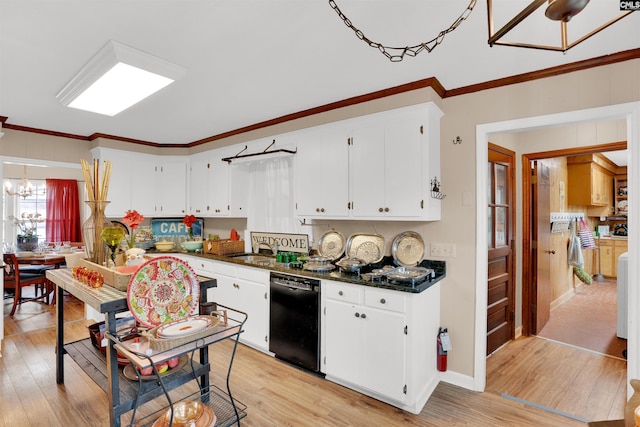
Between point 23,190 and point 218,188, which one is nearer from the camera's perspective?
point 218,188

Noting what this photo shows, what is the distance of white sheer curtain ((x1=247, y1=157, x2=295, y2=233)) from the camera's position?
3760mm

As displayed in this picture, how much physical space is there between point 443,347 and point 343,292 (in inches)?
36.6

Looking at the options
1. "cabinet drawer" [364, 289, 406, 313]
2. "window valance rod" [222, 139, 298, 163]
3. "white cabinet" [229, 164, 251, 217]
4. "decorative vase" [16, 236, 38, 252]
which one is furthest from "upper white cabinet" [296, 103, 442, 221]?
"decorative vase" [16, 236, 38, 252]

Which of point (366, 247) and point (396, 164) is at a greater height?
point (396, 164)

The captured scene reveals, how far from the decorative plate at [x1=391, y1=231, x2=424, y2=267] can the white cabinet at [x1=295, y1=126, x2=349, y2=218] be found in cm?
54

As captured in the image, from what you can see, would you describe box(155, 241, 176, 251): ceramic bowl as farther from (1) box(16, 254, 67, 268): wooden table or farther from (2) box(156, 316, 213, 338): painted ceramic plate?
(2) box(156, 316, 213, 338): painted ceramic plate

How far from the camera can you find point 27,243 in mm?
5582

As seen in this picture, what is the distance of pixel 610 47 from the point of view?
6.72 feet

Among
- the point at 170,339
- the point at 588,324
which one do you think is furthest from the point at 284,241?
the point at 588,324

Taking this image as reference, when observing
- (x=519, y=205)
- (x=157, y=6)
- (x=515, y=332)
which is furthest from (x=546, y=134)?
(x=157, y=6)

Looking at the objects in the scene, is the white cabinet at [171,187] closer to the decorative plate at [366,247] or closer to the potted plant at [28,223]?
the decorative plate at [366,247]

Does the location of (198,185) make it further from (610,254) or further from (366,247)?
(610,254)

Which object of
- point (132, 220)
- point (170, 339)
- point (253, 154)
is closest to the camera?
point (170, 339)

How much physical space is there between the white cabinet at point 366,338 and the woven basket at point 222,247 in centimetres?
176
